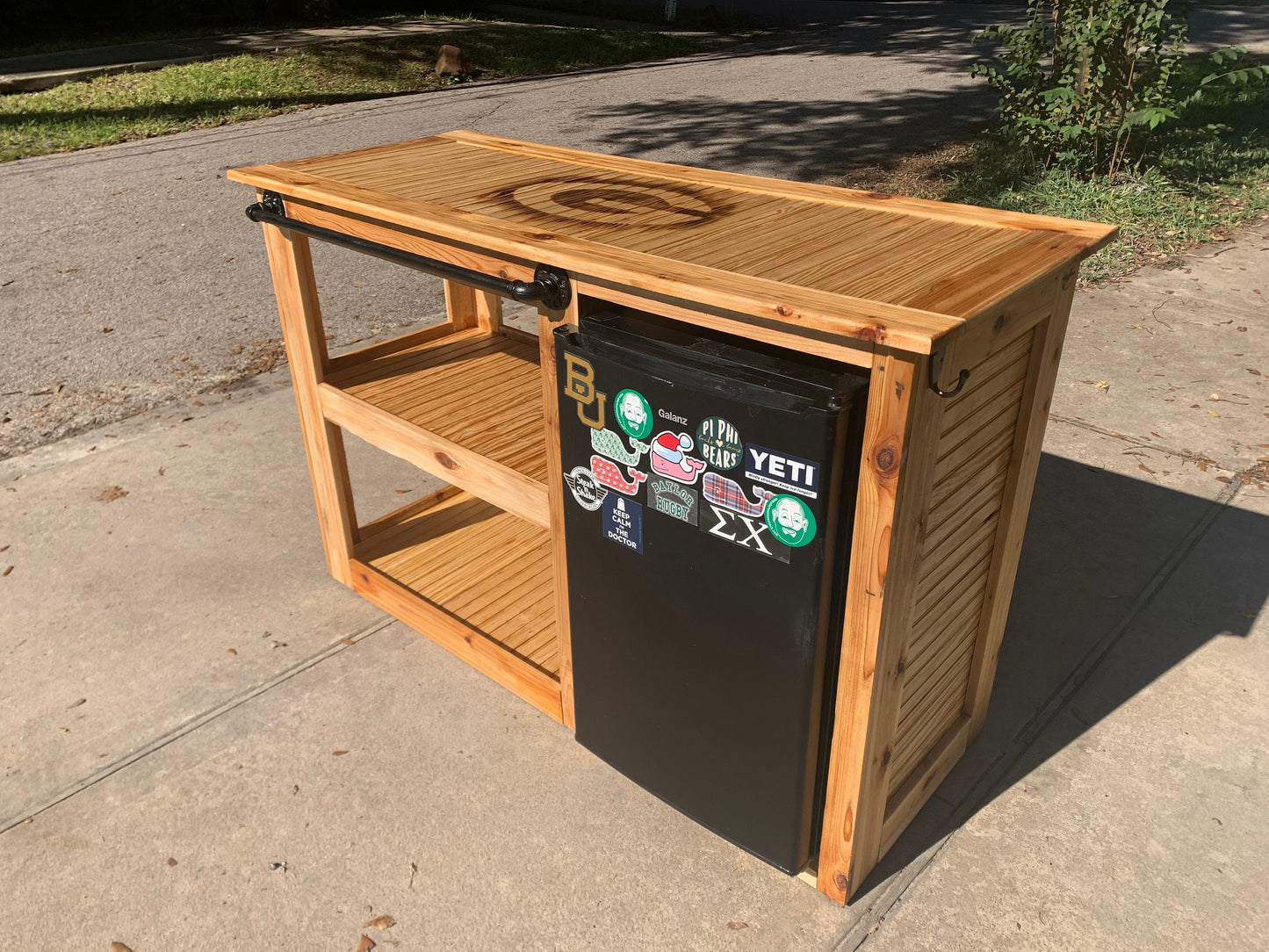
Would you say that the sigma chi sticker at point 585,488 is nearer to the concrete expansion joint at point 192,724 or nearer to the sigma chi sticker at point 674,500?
the sigma chi sticker at point 674,500

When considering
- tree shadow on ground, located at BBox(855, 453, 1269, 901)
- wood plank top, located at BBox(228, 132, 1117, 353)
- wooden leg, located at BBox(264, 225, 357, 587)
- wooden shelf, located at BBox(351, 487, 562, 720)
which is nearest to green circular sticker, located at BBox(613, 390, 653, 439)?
wood plank top, located at BBox(228, 132, 1117, 353)

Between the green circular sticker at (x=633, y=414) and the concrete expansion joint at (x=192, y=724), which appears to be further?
the concrete expansion joint at (x=192, y=724)

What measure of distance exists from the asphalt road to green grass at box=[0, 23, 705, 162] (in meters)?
0.53

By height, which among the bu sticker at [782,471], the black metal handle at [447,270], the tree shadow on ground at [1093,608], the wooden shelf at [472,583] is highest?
the black metal handle at [447,270]

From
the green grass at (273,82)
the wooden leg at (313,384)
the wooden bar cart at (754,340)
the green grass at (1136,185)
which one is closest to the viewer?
the wooden bar cart at (754,340)

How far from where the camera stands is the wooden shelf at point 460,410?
101 inches

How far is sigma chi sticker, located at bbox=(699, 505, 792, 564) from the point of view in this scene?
1.82 meters

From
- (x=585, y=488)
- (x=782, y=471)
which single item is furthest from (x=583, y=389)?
(x=782, y=471)

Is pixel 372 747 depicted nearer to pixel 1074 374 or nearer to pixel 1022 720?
pixel 1022 720

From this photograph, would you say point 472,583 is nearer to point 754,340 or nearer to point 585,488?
point 585,488

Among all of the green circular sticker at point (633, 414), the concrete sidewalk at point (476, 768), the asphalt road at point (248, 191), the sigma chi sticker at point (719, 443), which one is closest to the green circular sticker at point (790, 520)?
the sigma chi sticker at point (719, 443)

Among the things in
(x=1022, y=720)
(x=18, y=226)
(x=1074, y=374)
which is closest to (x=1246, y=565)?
(x=1022, y=720)

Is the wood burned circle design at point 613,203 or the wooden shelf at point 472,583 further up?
the wood burned circle design at point 613,203

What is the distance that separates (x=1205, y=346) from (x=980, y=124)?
602 cm
